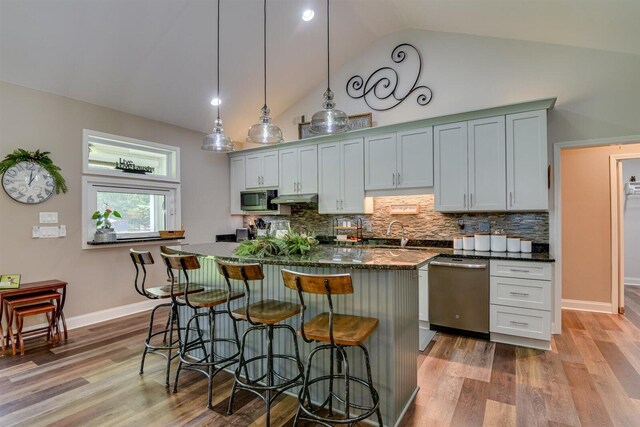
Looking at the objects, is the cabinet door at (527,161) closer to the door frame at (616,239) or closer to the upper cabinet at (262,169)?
the door frame at (616,239)

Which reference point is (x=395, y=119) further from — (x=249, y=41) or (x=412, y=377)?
(x=412, y=377)

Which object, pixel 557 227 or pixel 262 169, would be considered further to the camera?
pixel 262 169

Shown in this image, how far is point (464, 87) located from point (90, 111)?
4823 millimetres

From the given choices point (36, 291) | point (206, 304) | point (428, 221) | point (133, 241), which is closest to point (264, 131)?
point (206, 304)

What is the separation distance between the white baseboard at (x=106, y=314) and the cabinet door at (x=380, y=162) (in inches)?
143

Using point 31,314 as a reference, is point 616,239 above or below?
above

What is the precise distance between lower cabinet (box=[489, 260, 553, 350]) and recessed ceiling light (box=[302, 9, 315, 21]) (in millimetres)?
3643

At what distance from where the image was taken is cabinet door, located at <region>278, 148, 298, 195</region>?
518 centimetres

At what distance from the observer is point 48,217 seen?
369cm

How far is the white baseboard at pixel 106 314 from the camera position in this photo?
3.91 m

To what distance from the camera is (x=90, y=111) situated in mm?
4055

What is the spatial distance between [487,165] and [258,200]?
11.4 ft

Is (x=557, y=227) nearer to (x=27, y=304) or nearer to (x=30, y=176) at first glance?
(x=27, y=304)

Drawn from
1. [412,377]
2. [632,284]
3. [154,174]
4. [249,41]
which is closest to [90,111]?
[154,174]
